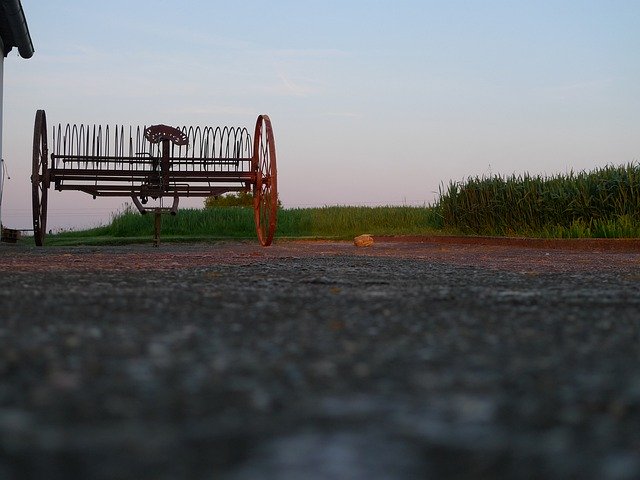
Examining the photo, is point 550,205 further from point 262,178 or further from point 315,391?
point 315,391

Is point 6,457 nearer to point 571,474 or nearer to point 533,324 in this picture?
point 571,474

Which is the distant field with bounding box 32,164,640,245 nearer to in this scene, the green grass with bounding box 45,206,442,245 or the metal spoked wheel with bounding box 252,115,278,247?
the green grass with bounding box 45,206,442,245

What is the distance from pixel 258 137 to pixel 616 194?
6.27 m

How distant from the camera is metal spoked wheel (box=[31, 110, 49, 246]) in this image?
9641 millimetres

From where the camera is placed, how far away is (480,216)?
15.7 metres

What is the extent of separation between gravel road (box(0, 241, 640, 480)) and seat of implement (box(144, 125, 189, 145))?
8181 millimetres

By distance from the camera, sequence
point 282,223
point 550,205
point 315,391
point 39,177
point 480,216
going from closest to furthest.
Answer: point 315,391 < point 39,177 < point 550,205 < point 480,216 < point 282,223

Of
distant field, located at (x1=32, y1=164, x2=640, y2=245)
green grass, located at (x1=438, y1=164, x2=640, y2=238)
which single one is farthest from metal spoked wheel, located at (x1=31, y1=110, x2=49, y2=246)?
green grass, located at (x1=438, y1=164, x2=640, y2=238)

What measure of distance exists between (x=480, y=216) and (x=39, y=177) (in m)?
8.78

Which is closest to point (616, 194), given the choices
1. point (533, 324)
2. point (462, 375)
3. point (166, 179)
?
point (166, 179)

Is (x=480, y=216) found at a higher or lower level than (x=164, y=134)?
lower

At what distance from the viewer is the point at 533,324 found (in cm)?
211

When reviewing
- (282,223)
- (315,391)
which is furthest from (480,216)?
(315,391)

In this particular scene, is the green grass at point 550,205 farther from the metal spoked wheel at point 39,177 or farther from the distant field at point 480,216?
the metal spoked wheel at point 39,177
